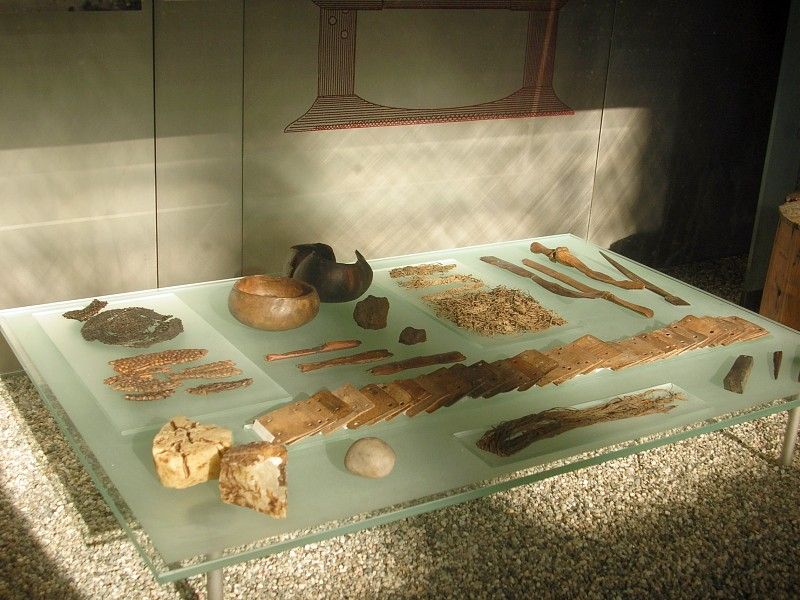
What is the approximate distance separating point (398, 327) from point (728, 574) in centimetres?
111

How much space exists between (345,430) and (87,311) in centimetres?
97

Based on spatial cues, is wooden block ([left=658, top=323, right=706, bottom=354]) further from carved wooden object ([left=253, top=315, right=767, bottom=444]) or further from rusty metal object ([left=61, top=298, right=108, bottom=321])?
rusty metal object ([left=61, top=298, right=108, bottom=321])

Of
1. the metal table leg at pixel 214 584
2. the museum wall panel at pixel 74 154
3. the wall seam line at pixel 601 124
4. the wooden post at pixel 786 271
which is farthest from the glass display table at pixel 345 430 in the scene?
the wall seam line at pixel 601 124

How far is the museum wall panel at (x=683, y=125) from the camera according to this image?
14.1 ft

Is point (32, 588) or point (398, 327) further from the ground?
point (398, 327)

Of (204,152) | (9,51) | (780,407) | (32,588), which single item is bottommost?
(32,588)

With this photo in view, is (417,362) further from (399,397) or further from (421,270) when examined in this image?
(421,270)

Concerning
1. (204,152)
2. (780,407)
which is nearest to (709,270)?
(780,407)

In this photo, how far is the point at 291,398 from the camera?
2.46 metres

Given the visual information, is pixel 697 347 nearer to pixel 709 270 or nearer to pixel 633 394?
pixel 633 394

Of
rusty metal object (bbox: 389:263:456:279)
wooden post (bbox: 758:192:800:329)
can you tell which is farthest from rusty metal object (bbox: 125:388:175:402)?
wooden post (bbox: 758:192:800:329)

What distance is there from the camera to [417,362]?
2.70m

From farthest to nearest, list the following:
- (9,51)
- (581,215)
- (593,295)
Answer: (581,215) → (593,295) → (9,51)

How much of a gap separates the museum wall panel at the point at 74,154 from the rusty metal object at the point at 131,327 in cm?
58
